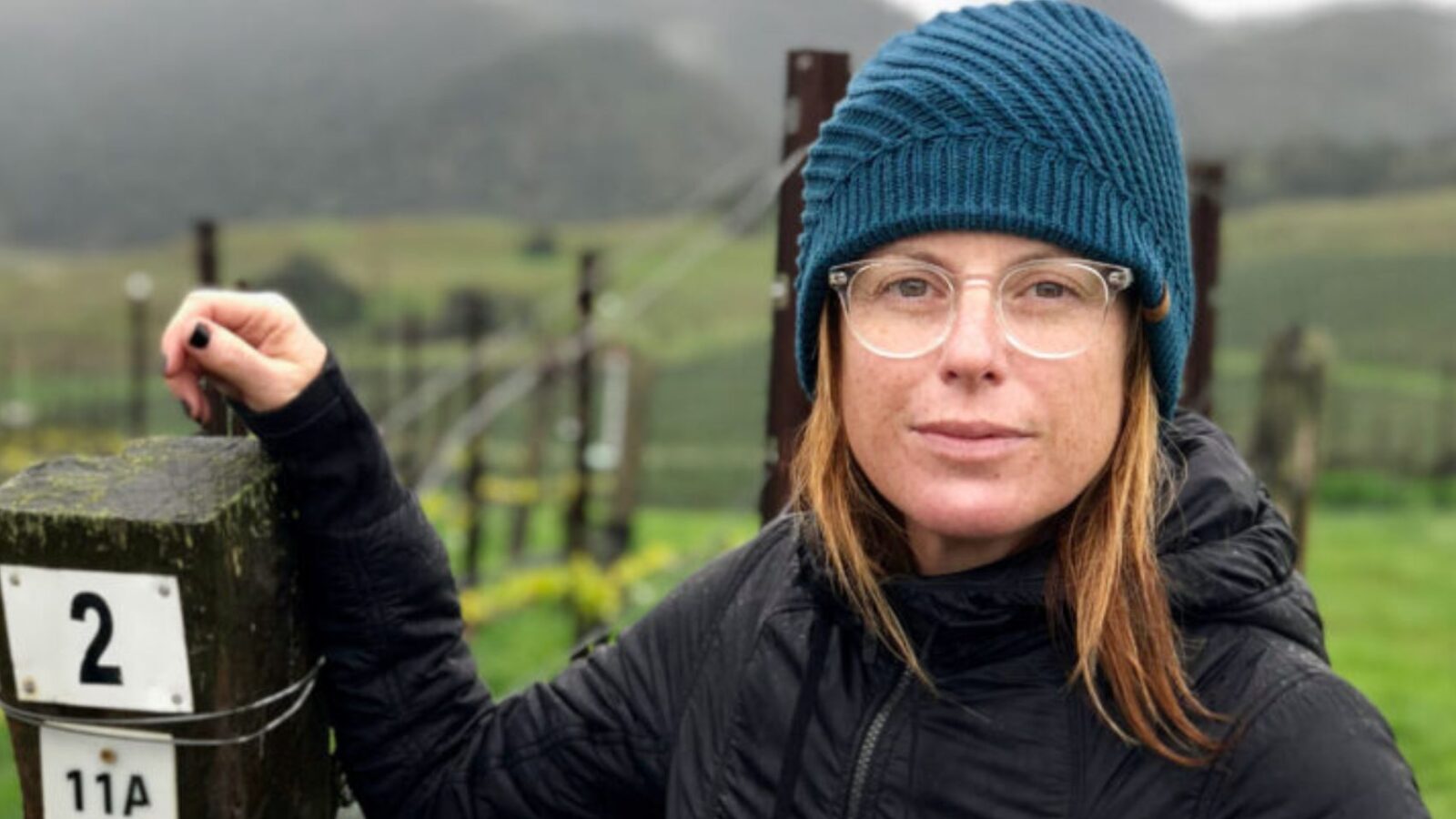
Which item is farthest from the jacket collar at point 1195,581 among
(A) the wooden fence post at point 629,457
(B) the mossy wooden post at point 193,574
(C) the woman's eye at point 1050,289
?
(A) the wooden fence post at point 629,457

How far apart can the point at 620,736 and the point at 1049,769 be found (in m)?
0.62

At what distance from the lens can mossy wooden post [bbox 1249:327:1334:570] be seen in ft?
21.7

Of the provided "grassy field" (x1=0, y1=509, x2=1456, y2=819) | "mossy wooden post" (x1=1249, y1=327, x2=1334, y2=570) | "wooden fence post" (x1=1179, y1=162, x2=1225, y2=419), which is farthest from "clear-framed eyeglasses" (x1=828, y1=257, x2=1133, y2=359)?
"mossy wooden post" (x1=1249, y1=327, x2=1334, y2=570)

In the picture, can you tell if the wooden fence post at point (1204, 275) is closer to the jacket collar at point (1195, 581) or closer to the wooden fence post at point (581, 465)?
the jacket collar at point (1195, 581)

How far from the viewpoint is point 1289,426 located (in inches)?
262

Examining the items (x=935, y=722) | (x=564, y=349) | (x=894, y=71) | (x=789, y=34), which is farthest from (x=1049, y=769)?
(x=789, y=34)

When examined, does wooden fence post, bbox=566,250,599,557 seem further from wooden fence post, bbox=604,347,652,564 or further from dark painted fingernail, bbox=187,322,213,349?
dark painted fingernail, bbox=187,322,213,349

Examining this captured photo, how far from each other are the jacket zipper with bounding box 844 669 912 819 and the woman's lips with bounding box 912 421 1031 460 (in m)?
0.22

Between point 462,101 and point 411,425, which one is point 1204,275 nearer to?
point 411,425

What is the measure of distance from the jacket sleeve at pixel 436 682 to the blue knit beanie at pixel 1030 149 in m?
0.56

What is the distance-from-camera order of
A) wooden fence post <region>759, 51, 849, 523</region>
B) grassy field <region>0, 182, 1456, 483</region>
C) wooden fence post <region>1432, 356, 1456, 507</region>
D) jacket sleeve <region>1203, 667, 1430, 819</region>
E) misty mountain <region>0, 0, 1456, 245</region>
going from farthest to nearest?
misty mountain <region>0, 0, 1456, 245</region> < grassy field <region>0, 182, 1456, 483</region> < wooden fence post <region>1432, 356, 1456, 507</region> < wooden fence post <region>759, 51, 849, 523</region> < jacket sleeve <region>1203, 667, 1430, 819</region>

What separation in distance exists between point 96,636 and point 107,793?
17cm

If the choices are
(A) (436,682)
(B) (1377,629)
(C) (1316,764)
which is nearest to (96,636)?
(A) (436,682)

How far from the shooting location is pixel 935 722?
155cm
